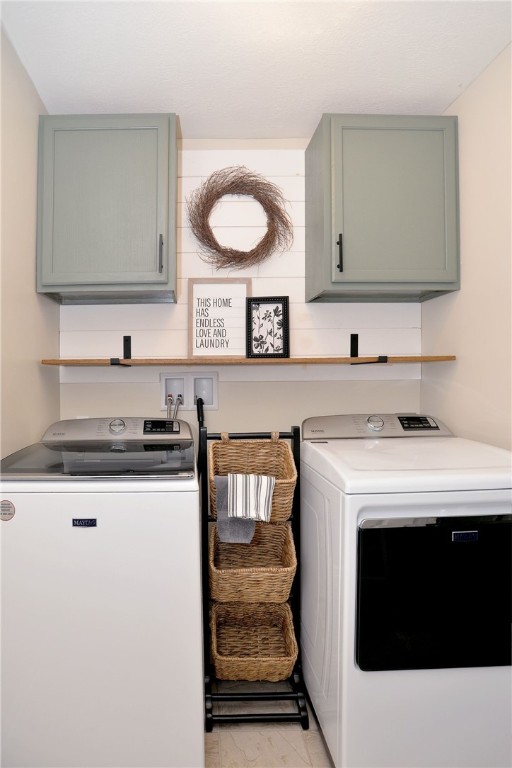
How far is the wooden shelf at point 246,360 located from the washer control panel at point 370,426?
0.84ft

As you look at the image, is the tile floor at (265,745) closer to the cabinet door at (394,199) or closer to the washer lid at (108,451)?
the washer lid at (108,451)

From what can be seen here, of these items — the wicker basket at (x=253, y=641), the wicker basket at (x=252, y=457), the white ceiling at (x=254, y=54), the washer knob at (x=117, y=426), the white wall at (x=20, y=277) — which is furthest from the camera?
the washer knob at (x=117, y=426)

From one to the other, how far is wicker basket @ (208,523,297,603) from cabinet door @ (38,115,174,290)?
1.16m

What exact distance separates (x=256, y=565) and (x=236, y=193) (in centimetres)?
173

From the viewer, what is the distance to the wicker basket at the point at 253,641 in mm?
1842

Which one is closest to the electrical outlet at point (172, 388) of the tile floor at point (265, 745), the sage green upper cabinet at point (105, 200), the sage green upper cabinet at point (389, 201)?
the sage green upper cabinet at point (105, 200)

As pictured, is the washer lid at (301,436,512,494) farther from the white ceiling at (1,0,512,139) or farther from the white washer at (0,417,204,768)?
the white ceiling at (1,0,512,139)

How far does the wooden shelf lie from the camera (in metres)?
2.11

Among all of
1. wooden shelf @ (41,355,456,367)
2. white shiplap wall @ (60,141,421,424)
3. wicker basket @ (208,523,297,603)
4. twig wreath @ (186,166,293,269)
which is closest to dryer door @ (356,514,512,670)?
wicker basket @ (208,523,297,603)

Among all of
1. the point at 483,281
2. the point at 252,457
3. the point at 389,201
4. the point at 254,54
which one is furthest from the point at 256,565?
the point at 254,54

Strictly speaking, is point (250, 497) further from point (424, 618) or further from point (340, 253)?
point (340, 253)

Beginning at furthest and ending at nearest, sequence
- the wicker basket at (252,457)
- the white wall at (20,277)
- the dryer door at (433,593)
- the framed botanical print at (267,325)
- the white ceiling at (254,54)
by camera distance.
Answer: the framed botanical print at (267,325) < the wicker basket at (252,457) < the white wall at (20,277) < the white ceiling at (254,54) < the dryer door at (433,593)

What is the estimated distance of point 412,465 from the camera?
155cm

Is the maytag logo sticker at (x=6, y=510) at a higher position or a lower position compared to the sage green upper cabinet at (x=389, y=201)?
lower
